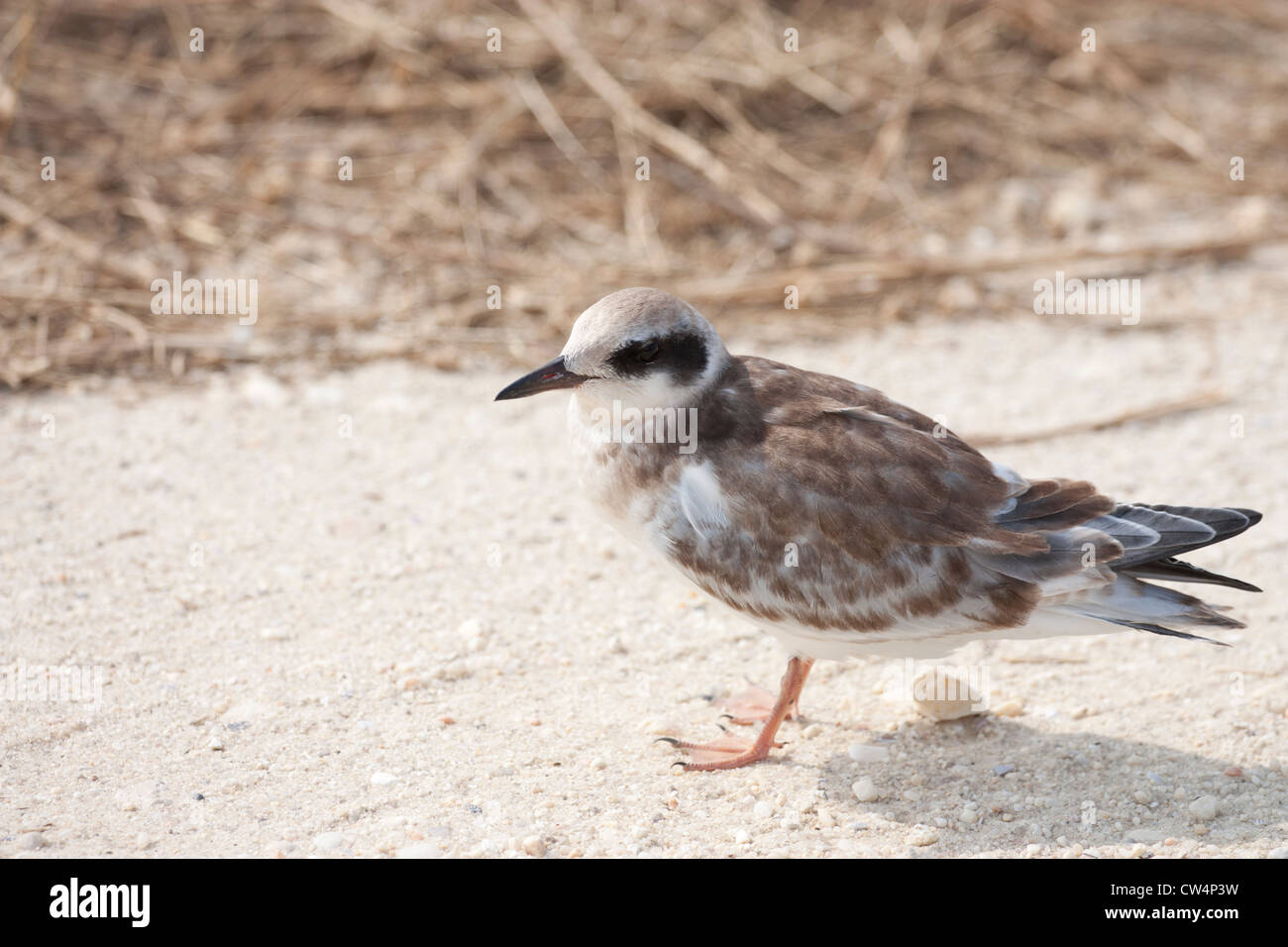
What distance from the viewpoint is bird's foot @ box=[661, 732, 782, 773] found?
12.9 ft

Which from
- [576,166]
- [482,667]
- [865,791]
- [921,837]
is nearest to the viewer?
[921,837]

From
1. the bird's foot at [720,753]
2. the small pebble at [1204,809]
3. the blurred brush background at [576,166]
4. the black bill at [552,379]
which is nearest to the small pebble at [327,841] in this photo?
the bird's foot at [720,753]

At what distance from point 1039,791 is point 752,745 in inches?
33.4

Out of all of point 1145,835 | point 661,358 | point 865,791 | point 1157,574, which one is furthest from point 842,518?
point 1145,835

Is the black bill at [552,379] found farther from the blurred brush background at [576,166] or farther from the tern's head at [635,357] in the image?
the blurred brush background at [576,166]

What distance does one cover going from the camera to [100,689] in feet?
13.1

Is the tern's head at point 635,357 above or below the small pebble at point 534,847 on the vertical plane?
above

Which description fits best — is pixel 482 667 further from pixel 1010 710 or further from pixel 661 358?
pixel 1010 710

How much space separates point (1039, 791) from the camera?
3.82m

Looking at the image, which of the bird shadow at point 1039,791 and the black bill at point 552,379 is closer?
the bird shadow at point 1039,791

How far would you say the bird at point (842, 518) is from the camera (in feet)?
12.1

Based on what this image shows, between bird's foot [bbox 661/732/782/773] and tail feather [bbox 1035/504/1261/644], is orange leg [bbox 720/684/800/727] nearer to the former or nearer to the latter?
bird's foot [bbox 661/732/782/773]

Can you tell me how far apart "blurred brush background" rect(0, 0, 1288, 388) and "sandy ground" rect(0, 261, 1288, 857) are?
28.9 inches
